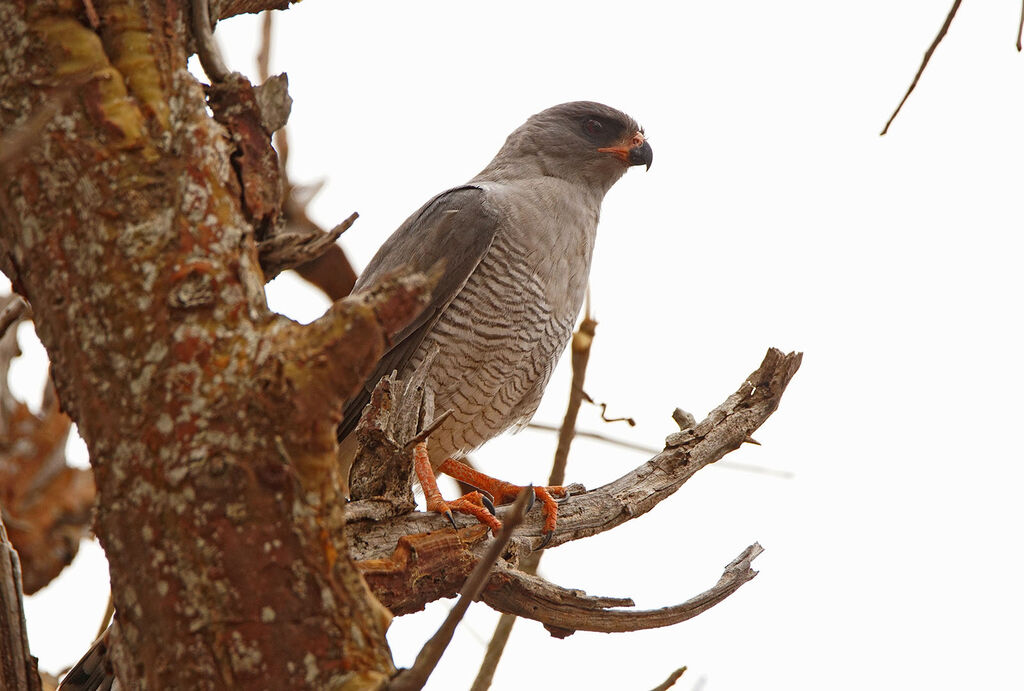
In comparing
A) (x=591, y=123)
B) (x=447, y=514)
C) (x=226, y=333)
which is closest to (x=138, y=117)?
(x=226, y=333)

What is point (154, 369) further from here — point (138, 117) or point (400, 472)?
point (400, 472)

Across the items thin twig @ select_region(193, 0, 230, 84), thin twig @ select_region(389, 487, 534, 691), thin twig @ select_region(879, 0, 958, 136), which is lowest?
thin twig @ select_region(389, 487, 534, 691)

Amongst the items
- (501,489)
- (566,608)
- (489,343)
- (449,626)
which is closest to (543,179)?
(489,343)

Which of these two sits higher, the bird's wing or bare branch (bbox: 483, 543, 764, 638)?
the bird's wing

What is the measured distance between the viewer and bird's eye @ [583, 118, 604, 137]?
5207 mm

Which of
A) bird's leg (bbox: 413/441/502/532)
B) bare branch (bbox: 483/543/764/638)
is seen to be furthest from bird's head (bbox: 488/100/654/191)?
bare branch (bbox: 483/543/764/638)

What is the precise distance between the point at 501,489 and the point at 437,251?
1.07 meters

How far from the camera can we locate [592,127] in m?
5.22

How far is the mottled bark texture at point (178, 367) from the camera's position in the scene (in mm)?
1585

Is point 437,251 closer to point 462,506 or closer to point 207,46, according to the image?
point 462,506

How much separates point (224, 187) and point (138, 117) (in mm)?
196

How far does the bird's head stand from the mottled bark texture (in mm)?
3402

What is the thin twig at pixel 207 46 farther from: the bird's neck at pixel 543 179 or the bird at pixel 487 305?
the bird's neck at pixel 543 179

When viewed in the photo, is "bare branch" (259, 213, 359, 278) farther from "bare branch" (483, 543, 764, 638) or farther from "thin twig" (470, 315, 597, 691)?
"thin twig" (470, 315, 597, 691)
